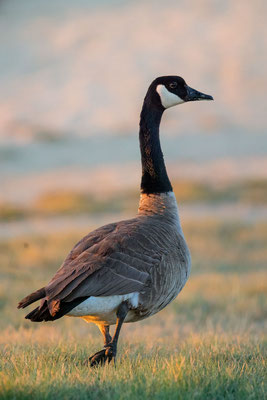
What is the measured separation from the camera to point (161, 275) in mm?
6184

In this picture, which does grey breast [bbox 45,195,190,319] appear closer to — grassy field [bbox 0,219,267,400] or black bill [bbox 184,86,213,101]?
grassy field [bbox 0,219,267,400]

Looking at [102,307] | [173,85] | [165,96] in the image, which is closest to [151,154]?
[165,96]

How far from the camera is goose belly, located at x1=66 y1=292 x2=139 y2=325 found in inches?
221

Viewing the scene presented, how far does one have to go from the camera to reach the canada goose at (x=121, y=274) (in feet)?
18.1

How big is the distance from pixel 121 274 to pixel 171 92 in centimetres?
289

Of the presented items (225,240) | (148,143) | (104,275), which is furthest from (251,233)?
(104,275)

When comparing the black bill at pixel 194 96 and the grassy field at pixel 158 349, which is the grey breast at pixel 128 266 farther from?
the black bill at pixel 194 96

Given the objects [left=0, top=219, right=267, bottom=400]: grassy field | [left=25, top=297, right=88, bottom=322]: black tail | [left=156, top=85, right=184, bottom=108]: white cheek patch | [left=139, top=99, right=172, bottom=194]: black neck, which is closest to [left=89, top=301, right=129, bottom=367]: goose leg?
[left=0, top=219, right=267, bottom=400]: grassy field

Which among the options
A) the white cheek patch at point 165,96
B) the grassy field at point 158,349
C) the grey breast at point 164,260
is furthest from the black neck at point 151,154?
the grassy field at point 158,349

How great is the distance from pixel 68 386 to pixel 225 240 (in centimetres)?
2328

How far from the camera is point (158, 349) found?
6.97m

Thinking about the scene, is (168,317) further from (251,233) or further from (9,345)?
(251,233)

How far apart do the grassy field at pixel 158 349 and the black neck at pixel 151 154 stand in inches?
72.6

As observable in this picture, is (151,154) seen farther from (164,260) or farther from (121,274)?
(121,274)
